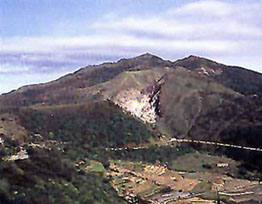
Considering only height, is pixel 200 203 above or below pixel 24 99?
below

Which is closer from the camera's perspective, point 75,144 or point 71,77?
point 75,144

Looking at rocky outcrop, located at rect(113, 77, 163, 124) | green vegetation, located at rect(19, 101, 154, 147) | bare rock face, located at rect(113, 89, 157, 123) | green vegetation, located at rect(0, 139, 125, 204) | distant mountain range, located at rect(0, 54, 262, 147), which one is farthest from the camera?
rocky outcrop, located at rect(113, 77, 163, 124)

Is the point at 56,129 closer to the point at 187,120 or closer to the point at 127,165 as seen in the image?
the point at 127,165

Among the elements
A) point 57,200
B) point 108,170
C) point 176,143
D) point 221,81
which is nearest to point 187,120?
point 176,143

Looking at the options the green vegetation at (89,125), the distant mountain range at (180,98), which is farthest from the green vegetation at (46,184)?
the distant mountain range at (180,98)

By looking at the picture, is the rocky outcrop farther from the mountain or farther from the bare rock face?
the mountain

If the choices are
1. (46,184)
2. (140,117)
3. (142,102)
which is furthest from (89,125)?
(46,184)

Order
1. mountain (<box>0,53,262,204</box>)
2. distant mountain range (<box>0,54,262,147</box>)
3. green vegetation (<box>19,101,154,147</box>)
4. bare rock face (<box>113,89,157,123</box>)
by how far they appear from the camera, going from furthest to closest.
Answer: bare rock face (<box>113,89,157,123</box>), distant mountain range (<box>0,54,262,147</box>), green vegetation (<box>19,101,154,147</box>), mountain (<box>0,53,262,204</box>)

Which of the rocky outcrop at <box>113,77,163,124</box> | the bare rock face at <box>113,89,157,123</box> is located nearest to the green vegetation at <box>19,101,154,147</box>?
the bare rock face at <box>113,89,157,123</box>
